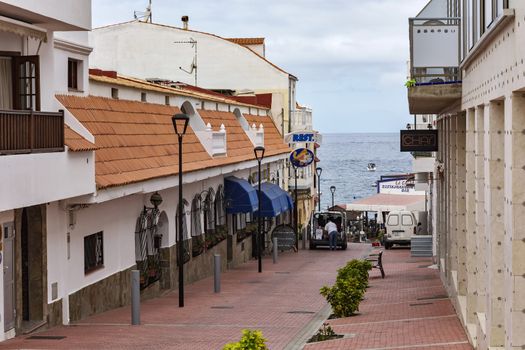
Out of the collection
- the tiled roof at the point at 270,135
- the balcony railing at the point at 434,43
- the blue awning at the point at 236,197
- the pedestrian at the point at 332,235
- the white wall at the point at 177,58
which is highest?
the white wall at the point at 177,58

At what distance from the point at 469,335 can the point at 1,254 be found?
757 cm

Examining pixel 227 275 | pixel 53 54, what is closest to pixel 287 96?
pixel 227 275

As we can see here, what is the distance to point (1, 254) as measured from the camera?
1761cm

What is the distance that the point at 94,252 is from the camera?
22703mm

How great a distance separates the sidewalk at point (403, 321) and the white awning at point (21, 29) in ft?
22.1

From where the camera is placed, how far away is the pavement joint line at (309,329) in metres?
17.7

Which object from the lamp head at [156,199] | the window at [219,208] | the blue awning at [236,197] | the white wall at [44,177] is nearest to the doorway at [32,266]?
the white wall at [44,177]

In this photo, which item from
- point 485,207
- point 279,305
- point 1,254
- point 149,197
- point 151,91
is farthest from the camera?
point 151,91

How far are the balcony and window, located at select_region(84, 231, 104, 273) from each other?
284 inches

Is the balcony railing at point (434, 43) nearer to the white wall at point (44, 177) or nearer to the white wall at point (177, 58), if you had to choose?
the white wall at point (44, 177)

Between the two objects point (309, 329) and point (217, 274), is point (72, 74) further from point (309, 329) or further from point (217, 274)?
point (217, 274)

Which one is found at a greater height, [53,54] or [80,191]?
[53,54]

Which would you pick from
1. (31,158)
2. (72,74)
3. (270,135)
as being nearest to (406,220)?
(270,135)

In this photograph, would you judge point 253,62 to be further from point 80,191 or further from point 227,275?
point 80,191
